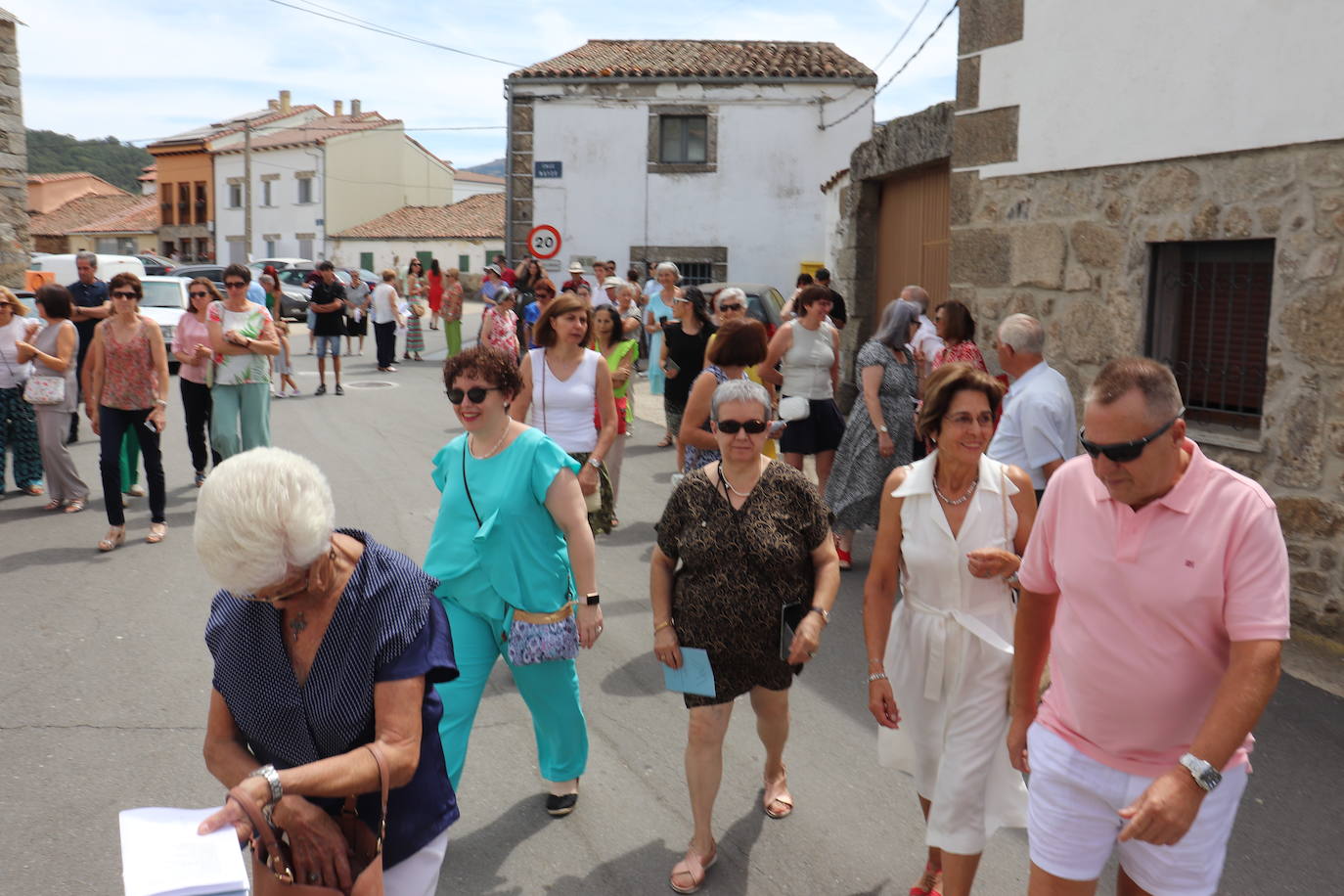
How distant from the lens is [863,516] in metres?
7.62

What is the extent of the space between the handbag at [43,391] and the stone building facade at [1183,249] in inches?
273

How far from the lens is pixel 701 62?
30734 mm

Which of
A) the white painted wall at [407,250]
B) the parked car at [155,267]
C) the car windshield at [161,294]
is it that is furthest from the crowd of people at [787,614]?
the white painted wall at [407,250]

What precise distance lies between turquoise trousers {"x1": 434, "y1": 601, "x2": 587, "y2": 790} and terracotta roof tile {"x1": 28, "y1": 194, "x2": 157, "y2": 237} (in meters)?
75.2

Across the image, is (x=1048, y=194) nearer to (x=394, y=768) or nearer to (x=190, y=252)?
(x=394, y=768)

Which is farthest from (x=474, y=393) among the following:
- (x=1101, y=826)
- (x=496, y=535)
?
(x=1101, y=826)

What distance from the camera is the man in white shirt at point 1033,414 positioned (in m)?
5.70

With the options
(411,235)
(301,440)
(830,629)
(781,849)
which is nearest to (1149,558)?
(781,849)

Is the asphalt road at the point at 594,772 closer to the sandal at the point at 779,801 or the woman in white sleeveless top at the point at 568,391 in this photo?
the sandal at the point at 779,801

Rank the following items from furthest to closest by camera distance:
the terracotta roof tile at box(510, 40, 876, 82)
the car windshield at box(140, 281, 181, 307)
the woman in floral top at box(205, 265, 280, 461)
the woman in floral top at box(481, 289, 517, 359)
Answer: the terracotta roof tile at box(510, 40, 876, 82)
the car windshield at box(140, 281, 181, 307)
the woman in floral top at box(481, 289, 517, 359)
the woman in floral top at box(205, 265, 280, 461)

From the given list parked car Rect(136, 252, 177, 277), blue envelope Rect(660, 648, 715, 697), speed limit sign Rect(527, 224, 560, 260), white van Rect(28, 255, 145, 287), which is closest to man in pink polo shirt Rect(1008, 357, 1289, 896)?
blue envelope Rect(660, 648, 715, 697)

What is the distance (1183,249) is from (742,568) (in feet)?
15.7

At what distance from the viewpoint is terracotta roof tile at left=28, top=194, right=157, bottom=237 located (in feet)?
236

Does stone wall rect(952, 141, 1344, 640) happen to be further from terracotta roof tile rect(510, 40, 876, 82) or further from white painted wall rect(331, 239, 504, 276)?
white painted wall rect(331, 239, 504, 276)
